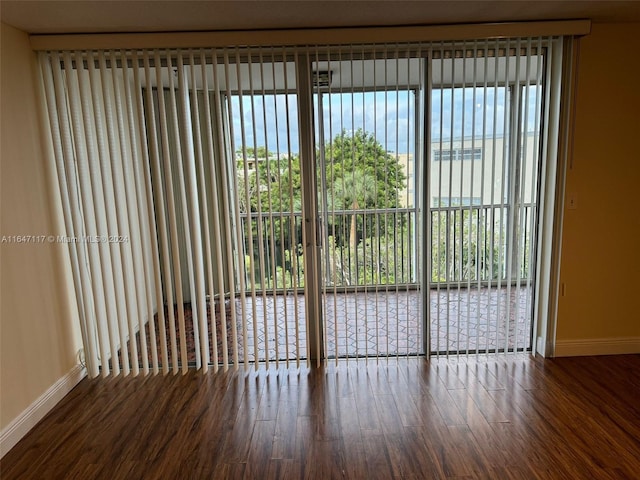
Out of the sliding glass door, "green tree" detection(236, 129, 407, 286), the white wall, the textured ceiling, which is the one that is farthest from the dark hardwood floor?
the textured ceiling

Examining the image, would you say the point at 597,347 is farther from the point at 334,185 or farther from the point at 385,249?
the point at 334,185

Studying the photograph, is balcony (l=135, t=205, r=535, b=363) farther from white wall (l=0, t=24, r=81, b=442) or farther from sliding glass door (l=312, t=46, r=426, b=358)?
white wall (l=0, t=24, r=81, b=442)

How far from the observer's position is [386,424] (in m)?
2.06

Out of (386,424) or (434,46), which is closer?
(386,424)

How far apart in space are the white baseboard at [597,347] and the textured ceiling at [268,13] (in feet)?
7.00

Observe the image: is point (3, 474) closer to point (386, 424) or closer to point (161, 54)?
point (386, 424)

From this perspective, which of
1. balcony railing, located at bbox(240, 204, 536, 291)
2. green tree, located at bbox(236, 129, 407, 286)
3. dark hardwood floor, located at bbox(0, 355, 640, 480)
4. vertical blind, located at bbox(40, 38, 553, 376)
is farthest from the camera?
balcony railing, located at bbox(240, 204, 536, 291)

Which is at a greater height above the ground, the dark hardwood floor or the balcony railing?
the balcony railing

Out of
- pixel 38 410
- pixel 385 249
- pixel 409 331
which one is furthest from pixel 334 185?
pixel 38 410

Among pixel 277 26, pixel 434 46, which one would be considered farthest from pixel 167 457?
pixel 434 46

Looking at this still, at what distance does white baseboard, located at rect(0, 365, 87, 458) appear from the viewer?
76.5 inches

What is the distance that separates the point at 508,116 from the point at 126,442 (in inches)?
115

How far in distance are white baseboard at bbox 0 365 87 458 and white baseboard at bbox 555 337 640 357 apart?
11.0ft

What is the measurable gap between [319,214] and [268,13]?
121cm
